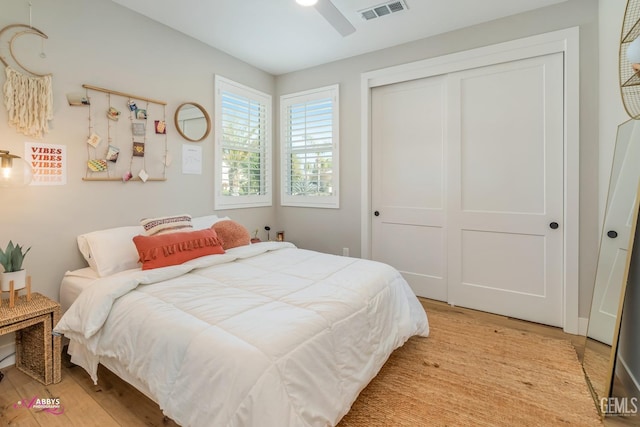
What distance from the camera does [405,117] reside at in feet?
11.0

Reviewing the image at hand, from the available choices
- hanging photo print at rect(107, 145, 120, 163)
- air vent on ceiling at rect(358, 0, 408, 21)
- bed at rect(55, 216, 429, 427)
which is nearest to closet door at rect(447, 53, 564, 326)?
air vent on ceiling at rect(358, 0, 408, 21)

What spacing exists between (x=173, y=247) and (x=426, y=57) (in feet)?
9.64

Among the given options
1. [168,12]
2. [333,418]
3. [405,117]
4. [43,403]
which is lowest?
[43,403]

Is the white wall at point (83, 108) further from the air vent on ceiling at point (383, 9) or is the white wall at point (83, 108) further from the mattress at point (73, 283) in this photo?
the air vent on ceiling at point (383, 9)

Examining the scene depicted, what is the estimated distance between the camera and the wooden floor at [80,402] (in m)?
1.59

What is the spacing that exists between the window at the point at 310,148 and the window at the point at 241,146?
0.24 metres

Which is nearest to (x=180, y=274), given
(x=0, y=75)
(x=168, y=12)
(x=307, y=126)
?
(x=0, y=75)

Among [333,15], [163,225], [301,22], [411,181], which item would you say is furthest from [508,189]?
[163,225]

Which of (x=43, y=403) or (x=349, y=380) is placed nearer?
(x=349, y=380)

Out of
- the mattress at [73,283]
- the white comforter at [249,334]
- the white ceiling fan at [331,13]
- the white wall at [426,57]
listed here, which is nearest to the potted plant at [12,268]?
the mattress at [73,283]

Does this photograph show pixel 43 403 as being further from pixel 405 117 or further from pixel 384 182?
pixel 405 117

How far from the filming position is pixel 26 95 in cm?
208

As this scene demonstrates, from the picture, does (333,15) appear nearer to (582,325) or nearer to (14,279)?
(14,279)

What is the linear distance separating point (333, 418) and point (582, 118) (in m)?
2.85
